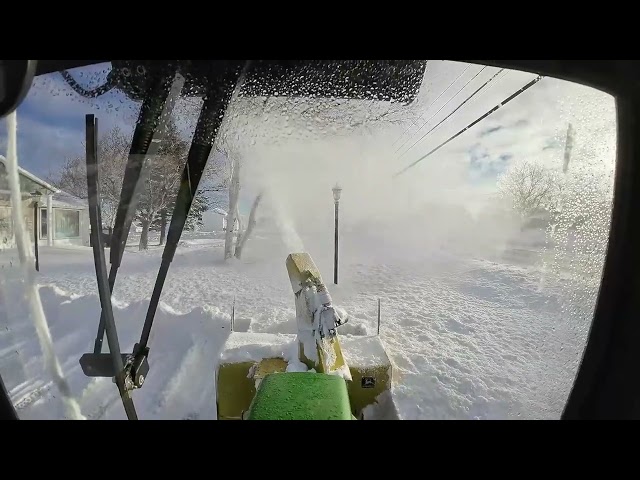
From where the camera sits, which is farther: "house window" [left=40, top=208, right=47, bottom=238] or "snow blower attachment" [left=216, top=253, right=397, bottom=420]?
"house window" [left=40, top=208, right=47, bottom=238]

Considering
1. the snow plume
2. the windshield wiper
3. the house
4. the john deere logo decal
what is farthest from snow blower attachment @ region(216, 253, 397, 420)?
the house

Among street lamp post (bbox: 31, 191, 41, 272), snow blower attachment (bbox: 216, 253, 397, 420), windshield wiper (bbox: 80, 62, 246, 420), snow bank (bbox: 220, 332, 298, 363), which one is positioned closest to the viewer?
snow blower attachment (bbox: 216, 253, 397, 420)

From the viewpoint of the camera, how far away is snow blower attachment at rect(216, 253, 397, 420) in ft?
3.76

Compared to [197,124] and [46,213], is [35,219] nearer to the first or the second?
[46,213]

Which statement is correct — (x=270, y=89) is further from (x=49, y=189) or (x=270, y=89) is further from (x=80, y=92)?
(x=49, y=189)

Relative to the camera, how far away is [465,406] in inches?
91.0

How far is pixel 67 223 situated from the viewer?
55.8 inches

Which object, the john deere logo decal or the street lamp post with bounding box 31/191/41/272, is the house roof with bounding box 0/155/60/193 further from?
the john deere logo decal

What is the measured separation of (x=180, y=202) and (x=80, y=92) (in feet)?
1.65

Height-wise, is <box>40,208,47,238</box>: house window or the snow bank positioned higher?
<box>40,208,47,238</box>: house window

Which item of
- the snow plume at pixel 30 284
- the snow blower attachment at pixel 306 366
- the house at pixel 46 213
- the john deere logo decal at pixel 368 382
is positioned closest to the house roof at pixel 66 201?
the house at pixel 46 213

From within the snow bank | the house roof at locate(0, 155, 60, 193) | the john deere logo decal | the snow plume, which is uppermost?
the house roof at locate(0, 155, 60, 193)
